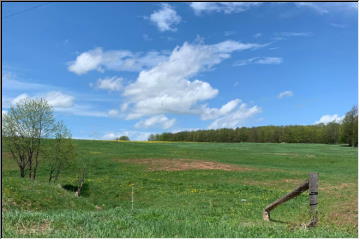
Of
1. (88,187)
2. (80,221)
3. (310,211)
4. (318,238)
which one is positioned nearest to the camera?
(318,238)

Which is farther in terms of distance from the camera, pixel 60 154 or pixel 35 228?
pixel 60 154

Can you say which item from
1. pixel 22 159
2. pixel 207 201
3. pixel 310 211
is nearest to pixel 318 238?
pixel 310 211

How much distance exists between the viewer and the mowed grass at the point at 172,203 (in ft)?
22.9

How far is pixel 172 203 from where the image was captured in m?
22.2

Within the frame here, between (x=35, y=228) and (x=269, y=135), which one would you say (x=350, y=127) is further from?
(x=35, y=228)

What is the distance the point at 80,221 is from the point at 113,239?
1667 millimetres

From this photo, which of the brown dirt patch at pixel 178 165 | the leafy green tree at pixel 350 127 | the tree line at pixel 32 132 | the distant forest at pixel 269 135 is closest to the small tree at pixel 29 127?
the tree line at pixel 32 132

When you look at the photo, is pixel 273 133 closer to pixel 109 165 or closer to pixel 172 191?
pixel 109 165

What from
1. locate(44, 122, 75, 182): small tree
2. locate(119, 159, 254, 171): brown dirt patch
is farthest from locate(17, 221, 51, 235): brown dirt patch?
locate(119, 159, 254, 171): brown dirt patch

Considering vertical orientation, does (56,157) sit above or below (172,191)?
above

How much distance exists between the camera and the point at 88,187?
29453 millimetres

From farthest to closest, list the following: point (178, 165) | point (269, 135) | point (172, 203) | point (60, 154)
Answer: point (269, 135), point (178, 165), point (60, 154), point (172, 203)

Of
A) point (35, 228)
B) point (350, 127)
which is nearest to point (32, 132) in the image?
point (35, 228)

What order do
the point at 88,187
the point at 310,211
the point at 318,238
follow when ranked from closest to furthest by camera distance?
the point at 318,238 < the point at 310,211 < the point at 88,187
